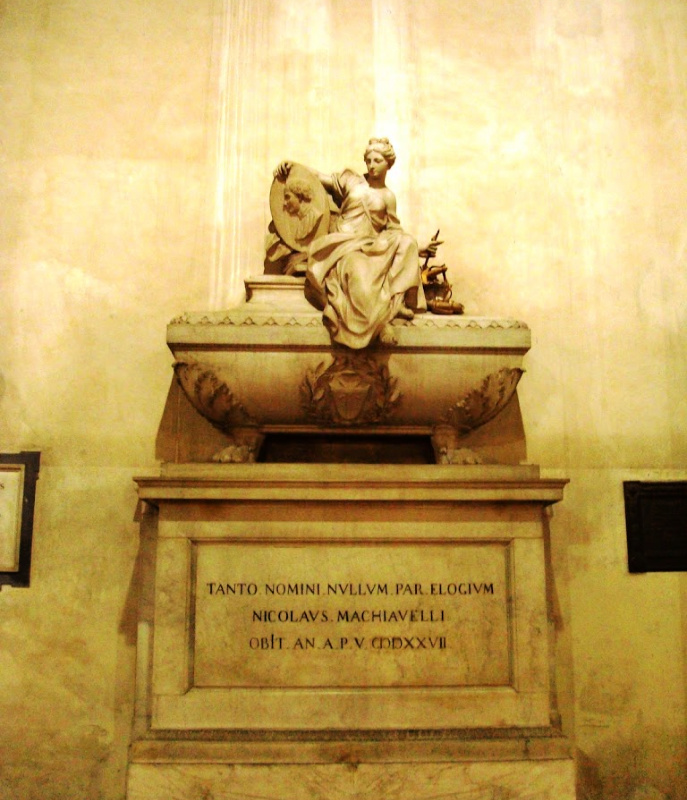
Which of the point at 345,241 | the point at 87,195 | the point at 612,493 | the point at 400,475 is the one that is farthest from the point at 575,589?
the point at 87,195

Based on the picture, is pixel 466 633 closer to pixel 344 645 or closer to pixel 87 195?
pixel 344 645

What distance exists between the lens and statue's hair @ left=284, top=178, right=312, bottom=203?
3.49 meters

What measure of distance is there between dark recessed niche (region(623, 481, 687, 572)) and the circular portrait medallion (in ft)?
6.10

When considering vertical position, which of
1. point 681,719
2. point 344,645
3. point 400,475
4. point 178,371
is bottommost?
point 681,719

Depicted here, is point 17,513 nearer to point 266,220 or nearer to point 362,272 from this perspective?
point 266,220


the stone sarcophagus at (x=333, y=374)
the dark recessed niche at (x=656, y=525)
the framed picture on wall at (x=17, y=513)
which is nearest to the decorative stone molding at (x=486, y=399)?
the stone sarcophagus at (x=333, y=374)

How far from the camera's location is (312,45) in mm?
4055

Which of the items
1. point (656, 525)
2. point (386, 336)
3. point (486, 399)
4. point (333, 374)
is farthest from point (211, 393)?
point (656, 525)

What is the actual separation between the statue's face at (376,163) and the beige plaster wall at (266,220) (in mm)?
409

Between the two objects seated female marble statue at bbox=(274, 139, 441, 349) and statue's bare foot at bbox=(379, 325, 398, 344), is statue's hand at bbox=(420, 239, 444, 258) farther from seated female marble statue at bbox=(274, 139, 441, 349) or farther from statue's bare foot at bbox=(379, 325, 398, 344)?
statue's bare foot at bbox=(379, 325, 398, 344)

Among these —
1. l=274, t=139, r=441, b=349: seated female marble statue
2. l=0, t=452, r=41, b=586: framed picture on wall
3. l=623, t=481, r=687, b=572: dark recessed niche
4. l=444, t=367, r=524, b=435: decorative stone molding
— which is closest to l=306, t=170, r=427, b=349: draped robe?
l=274, t=139, r=441, b=349: seated female marble statue

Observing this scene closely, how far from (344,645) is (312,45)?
2968 mm

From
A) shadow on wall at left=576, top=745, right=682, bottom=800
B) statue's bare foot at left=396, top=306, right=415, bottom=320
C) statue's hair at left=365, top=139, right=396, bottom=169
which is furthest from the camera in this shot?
statue's hair at left=365, top=139, right=396, bottom=169

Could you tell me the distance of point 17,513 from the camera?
3535 millimetres
